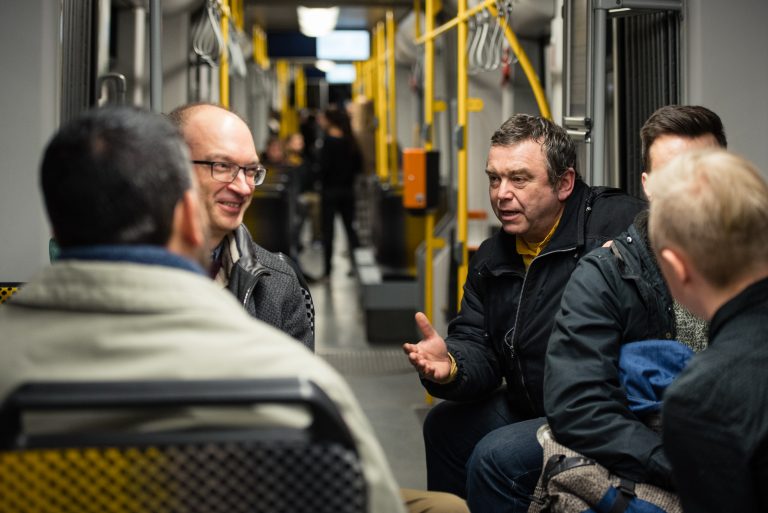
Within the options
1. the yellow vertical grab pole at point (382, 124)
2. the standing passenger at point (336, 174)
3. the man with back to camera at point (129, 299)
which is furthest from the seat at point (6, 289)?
the yellow vertical grab pole at point (382, 124)

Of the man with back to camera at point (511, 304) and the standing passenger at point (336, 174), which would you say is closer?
the man with back to camera at point (511, 304)

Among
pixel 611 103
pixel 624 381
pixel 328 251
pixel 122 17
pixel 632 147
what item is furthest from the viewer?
pixel 328 251

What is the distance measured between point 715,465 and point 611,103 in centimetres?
269

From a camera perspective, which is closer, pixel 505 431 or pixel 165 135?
pixel 165 135

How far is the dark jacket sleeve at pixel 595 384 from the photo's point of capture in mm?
2191

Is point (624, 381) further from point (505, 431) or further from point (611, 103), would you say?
point (611, 103)

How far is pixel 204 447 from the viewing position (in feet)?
3.63

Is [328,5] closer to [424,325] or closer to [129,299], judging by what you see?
[424,325]

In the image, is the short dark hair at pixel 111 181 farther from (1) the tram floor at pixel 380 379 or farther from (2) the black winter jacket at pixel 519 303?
(1) the tram floor at pixel 380 379

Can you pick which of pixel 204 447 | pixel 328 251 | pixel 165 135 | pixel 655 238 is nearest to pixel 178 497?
pixel 204 447

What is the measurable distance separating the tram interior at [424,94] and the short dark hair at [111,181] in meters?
1.89

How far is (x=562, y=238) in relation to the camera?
2807mm

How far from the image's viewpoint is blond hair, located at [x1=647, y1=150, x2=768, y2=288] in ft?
5.07

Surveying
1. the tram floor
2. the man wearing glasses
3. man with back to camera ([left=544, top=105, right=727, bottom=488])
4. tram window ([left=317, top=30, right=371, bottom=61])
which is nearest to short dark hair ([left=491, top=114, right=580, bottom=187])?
man with back to camera ([left=544, top=105, right=727, bottom=488])
